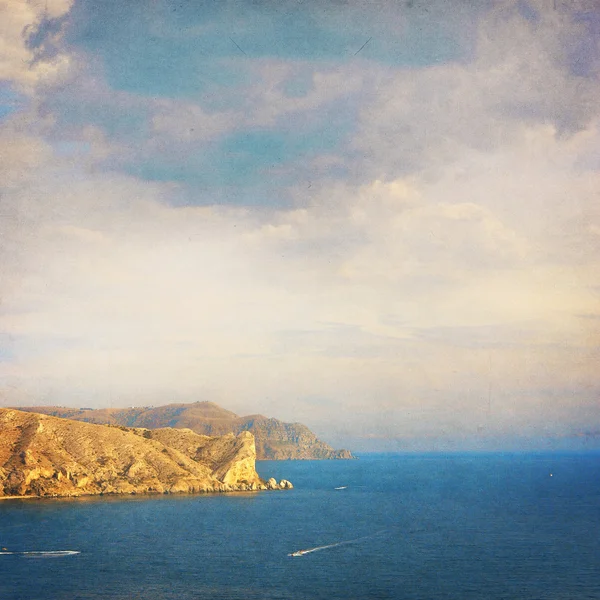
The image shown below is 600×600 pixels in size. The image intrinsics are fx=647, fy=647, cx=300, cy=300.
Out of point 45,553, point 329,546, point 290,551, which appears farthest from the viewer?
point 329,546

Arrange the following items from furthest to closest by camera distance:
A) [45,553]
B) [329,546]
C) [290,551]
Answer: [329,546], [290,551], [45,553]

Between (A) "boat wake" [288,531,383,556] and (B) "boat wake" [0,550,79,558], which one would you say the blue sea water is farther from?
(B) "boat wake" [0,550,79,558]

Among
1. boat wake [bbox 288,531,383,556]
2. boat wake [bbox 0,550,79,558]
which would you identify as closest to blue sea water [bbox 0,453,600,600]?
boat wake [bbox 288,531,383,556]

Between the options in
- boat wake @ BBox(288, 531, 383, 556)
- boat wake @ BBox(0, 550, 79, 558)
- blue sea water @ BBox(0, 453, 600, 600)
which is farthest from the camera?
boat wake @ BBox(288, 531, 383, 556)

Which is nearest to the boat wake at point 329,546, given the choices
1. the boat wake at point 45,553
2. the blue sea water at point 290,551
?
the blue sea water at point 290,551

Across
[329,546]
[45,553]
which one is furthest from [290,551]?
[45,553]

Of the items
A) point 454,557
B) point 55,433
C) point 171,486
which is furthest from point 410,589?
point 55,433

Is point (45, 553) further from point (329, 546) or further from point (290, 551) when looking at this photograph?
point (329, 546)

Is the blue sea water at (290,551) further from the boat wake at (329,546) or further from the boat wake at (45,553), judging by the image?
the boat wake at (45,553)

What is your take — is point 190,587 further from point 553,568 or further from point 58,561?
point 553,568
